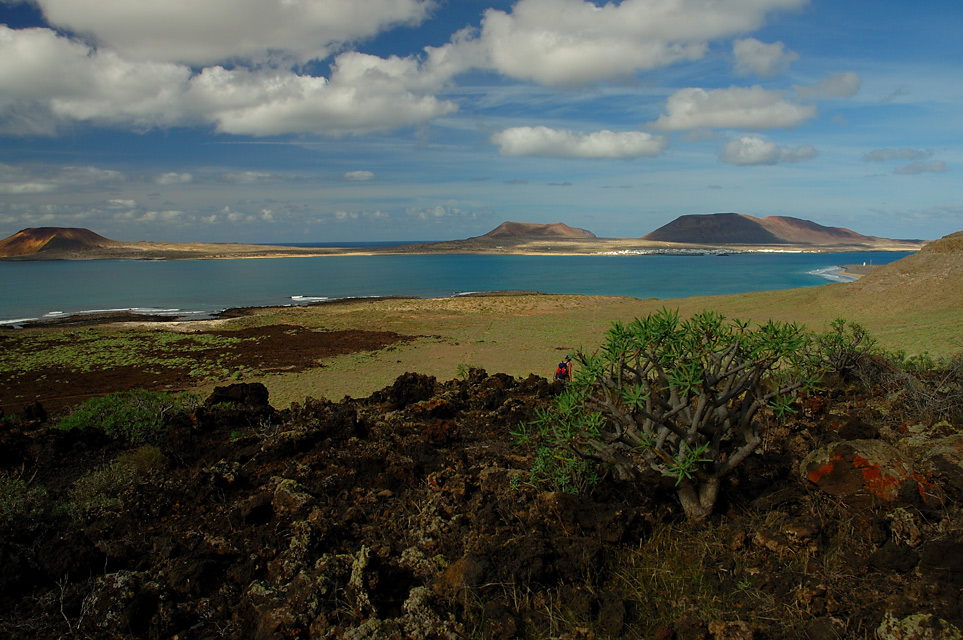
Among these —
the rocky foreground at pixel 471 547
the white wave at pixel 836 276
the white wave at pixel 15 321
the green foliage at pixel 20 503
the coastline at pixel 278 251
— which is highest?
the coastline at pixel 278 251

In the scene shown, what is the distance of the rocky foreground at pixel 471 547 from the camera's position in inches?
121

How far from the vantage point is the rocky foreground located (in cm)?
307

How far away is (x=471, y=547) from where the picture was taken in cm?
377

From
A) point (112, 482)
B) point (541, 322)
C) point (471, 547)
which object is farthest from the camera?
point (541, 322)

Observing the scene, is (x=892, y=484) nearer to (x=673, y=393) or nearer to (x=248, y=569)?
(x=673, y=393)

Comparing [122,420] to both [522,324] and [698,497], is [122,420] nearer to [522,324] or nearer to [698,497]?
[698,497]

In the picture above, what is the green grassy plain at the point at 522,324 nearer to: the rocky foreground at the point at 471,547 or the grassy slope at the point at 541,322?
the grassy slope at the point at 541,322

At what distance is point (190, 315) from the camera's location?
1350 inches

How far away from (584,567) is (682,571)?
0.62 metres

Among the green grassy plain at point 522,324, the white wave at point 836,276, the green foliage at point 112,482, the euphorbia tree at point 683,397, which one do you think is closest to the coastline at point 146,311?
the green grassy plain at point 522,324

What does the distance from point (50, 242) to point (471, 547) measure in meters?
211

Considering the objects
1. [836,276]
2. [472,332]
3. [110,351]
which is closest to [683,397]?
[472,332]

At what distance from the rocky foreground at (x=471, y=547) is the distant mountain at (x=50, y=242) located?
191 meters

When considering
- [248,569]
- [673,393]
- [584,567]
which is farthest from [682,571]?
[248,569]
